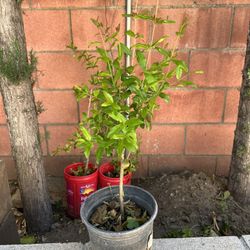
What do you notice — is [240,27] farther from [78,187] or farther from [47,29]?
[78,187]

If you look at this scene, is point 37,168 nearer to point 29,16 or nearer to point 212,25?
point 29,16

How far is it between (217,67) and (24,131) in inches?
50.0

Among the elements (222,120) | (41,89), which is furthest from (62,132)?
(222,120)

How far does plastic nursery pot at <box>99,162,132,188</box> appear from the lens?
6.66 ft

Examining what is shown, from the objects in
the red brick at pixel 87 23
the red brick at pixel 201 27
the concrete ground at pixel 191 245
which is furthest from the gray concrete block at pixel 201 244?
the red brick at pixel 87 23

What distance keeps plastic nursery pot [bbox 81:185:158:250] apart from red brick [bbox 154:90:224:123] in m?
0.89

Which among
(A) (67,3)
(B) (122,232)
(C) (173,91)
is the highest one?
(A) (67,3)

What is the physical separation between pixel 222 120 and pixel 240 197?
0.56m

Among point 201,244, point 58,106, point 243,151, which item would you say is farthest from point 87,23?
point 201,244

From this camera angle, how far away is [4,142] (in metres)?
2.38

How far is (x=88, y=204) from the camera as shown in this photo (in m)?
1.39

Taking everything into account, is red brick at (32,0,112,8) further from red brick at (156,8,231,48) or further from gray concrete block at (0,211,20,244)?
gray concrete block at (0,211,20,244)

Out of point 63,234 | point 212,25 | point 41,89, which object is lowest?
point 63,234

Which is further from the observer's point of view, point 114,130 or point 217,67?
point 217,67
